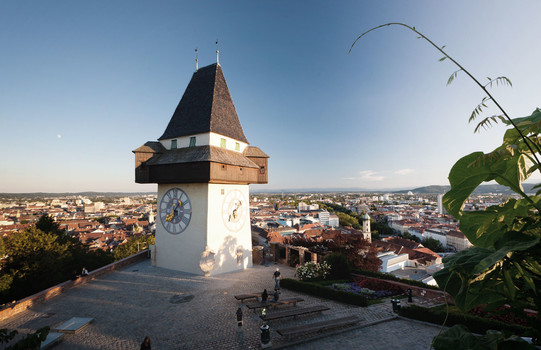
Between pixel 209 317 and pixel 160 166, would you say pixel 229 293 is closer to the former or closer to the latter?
pixel 209 317

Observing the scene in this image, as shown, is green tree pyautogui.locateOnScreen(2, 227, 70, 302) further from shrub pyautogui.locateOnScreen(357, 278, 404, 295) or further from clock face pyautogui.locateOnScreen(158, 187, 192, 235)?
shrub pyautogui.locateOnScreen(357, 278, 404, 295)

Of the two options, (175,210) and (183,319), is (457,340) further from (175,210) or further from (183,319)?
(175,210)

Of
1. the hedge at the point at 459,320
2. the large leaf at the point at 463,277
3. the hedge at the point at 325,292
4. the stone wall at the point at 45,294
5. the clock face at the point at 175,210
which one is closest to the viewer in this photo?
the large leaf at the point at 463,277

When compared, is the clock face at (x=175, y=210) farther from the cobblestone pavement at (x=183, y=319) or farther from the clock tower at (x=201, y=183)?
the cobblestone pavement at (x=183, y=319)

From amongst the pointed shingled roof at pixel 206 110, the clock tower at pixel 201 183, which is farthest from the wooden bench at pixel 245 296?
the pointed shingled roof at pixel 206 110

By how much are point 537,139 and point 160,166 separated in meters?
18.4

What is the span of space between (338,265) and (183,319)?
1062 centimetres

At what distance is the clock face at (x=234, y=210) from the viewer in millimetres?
17531

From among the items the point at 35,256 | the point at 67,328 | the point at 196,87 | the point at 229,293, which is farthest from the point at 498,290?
the point at 35,256

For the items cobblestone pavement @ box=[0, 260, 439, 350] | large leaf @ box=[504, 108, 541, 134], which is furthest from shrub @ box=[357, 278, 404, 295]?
large leaf @ box=[504, 108, 541, 134]

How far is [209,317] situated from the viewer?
35.1ft

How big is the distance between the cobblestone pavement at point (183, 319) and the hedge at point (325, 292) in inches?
13.3

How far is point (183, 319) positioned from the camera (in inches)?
414

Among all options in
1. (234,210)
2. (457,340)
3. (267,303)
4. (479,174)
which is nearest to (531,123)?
(479,174)
